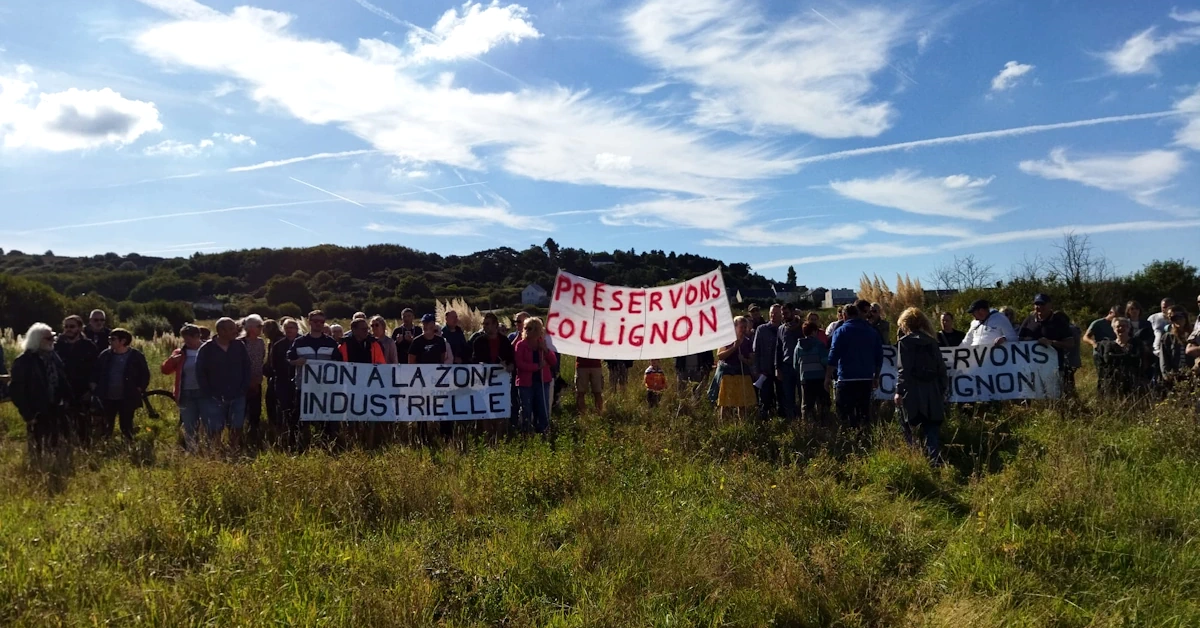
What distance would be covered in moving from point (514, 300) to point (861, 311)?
56942mm

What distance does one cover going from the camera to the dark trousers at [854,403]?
9320 mm

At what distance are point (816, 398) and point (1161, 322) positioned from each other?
18.6 feet

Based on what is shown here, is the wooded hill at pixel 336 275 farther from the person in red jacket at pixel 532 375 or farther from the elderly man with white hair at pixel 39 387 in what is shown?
the person in red jacket at pixel 532 375

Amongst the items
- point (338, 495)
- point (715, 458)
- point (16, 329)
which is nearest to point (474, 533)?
point (338, 495)

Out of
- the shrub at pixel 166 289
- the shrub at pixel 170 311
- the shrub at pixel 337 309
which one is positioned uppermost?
the shrub at pixel 166 289

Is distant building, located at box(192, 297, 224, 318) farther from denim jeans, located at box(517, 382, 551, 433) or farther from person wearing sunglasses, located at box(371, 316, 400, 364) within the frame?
denim jeans, located at box(517, 382, 551, 433)

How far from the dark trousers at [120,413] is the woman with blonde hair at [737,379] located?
7973 mm

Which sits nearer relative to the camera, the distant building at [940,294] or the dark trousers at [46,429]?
the dark trousers at [46,429]

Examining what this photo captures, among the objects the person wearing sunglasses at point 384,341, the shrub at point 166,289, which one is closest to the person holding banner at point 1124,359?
the person wearing sunglasses at point 384,341

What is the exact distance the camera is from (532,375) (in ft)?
33.1

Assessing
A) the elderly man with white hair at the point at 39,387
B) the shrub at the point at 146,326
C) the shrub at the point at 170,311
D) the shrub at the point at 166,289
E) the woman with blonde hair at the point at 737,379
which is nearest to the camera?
the elderly man with white hair at the point at 39,387

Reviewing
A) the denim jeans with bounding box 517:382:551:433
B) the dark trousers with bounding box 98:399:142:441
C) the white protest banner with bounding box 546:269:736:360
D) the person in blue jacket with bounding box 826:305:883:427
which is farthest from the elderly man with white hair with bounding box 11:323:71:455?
the person in blue jacket with bounding box 826:305:883:427

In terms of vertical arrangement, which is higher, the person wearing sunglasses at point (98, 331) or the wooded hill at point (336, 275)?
the wooded hill at point (336, 275)

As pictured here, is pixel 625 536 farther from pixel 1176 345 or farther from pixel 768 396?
pixel 1176 345
